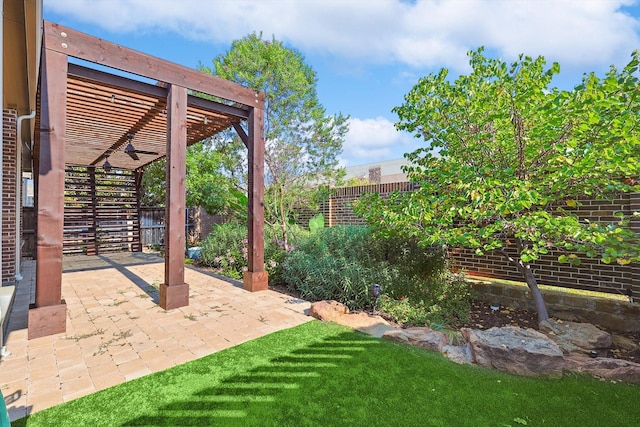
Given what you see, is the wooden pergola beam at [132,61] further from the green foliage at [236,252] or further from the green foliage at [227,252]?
the green foliage at [227,252]

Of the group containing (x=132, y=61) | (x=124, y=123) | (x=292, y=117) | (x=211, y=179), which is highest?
(x=292, y=117)

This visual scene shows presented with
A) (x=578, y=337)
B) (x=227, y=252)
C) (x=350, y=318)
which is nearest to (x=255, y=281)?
(x=350, y=318)

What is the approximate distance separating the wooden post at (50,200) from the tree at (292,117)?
4764 mm

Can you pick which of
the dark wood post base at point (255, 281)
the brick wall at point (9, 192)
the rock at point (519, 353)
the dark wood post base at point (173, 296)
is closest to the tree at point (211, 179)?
the dark wood post base at point (255, 281)

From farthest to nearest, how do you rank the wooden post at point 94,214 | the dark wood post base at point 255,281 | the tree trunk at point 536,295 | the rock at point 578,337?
the wooden post at point 94,214
the dark wood post base at point 255,281
the tree trunk at point 536,295
the rock at point 578,337

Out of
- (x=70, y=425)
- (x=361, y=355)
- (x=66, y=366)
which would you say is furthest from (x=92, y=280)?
(x=361, y=355)

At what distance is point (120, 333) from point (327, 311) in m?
2.20

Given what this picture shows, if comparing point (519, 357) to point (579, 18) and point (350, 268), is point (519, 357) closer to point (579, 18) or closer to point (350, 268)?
point (350, 268)

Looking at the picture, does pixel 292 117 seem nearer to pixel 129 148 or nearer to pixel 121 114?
pixel 129 148

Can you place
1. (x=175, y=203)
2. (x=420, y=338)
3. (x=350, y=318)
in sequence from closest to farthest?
(x=420, y=338)
(x=350, y=318)
(x=175, y=203)

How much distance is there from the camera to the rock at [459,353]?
8.94 feet

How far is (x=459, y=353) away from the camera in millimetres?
2814

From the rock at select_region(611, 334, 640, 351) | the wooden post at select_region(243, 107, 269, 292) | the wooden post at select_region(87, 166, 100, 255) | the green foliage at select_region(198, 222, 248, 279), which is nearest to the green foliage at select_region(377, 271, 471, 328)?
the rock at select_region(611, 334, 640, 351)

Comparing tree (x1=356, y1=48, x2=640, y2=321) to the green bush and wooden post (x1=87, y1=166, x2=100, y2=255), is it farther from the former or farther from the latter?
wooden post (x1=87, y1=166, x2=100, y2=255)
